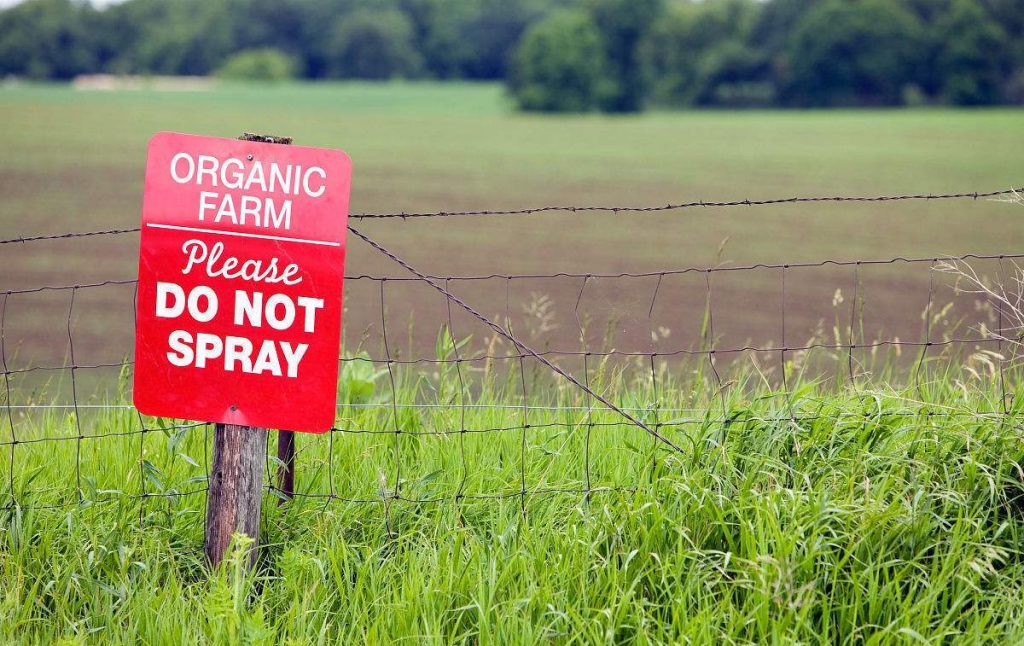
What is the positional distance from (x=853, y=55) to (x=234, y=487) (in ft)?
274

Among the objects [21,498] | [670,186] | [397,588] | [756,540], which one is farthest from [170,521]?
[670,186]

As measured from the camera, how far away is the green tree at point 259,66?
108m

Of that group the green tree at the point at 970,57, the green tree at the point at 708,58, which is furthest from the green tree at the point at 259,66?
the green tree at the point at 970,57

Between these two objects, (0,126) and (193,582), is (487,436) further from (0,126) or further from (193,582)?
(0,126)

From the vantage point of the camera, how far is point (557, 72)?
3317 inches

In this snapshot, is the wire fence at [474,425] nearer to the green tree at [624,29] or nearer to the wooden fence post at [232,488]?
the wooden fence post at [232,488]

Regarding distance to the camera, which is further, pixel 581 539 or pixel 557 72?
pixel 557 72

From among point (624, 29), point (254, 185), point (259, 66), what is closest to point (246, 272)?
point (254, 185)

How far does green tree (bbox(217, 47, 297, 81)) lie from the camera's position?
108062 mm

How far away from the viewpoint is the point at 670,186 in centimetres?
2606

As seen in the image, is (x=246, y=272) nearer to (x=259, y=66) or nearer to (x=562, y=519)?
(x=562, y=519)

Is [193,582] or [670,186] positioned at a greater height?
[670,186]

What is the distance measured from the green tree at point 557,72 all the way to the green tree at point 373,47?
1008 inches

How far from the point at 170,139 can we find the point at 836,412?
2.37m
